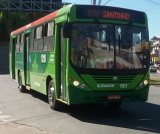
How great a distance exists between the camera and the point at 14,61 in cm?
2483

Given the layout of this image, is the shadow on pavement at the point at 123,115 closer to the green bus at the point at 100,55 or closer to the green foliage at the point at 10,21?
the green bus at the point at 100,55

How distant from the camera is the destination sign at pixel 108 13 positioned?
43.7 feet

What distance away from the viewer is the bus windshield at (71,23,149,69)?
13164mm

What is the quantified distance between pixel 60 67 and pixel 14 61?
36.0 feet

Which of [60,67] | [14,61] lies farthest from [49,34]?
[14,61]

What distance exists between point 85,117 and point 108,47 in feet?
6.71

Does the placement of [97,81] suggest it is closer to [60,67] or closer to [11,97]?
[60,67]

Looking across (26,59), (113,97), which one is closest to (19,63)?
(26,59)

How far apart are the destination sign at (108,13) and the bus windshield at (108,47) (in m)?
0.22

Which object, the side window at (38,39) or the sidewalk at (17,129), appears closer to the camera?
the sidewalk at (17,129)

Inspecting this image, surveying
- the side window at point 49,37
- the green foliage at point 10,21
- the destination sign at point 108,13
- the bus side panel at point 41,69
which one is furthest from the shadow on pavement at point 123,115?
the green foliage at point 10,21

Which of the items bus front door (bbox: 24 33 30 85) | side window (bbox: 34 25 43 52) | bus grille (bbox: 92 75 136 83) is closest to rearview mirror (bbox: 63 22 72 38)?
bus grille (bbox: 92 75 136 83)

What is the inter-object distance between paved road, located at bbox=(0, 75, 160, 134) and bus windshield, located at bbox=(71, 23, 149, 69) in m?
1.46

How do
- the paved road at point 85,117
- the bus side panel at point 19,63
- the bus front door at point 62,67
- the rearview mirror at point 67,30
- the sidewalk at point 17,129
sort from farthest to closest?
the bus side panel at point 19,63
the bus front door at point 62,67
the rearview mirror at point 67,30
the paved road at point 85,117
the sidewalk at point 17,129
